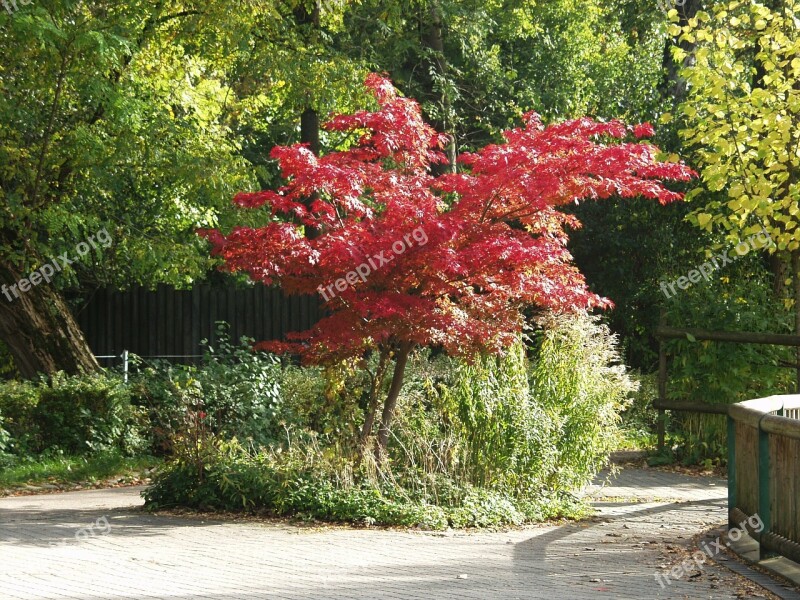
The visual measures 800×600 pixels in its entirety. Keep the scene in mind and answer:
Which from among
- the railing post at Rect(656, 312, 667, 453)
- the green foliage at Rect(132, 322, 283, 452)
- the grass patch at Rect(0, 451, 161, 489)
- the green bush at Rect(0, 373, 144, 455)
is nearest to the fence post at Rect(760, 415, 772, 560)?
the railing post at Rect(656, 312, 667, 453)

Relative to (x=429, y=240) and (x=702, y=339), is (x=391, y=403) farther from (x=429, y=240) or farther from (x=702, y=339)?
(x=702, y=339)

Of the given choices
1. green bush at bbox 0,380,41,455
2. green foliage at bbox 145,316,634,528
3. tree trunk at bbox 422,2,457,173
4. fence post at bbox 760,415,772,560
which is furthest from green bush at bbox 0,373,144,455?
tree trunk at bbox 422,2,457,173

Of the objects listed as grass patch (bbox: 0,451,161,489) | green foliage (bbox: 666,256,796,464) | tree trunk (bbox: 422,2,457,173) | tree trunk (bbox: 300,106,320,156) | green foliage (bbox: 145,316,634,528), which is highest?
tree trunk (bbox: 422,2,457,173)

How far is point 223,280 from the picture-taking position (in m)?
24.3

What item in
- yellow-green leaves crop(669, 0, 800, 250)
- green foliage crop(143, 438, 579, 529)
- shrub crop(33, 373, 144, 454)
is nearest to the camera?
green foliage crop(143, 438, 579, 529)

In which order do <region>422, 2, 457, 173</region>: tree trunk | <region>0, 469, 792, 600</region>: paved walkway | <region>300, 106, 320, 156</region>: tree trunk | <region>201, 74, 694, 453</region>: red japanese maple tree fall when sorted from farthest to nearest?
<region>422, 2, 457, 173</region>: tree trunk, <region>300, 106, 320, 156</region>: tree trunk, <region>201, 74, 694, 453</region>: red japanese maple tree, <region>0, 469, 792, 600</region>: paved walkway

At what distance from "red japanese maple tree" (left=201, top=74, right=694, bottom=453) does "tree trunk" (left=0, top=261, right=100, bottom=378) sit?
21.0 feet

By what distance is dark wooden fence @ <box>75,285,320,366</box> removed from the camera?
858 inches

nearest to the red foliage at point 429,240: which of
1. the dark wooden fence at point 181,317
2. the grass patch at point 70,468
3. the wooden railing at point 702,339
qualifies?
the wooden railing at point 702,339

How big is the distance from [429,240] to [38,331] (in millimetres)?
8392

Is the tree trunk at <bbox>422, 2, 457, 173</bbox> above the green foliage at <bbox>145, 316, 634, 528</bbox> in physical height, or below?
above

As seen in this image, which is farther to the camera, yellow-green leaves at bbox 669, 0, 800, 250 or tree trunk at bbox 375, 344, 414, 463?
tree trunk at bbox 375, 344, 414, 463

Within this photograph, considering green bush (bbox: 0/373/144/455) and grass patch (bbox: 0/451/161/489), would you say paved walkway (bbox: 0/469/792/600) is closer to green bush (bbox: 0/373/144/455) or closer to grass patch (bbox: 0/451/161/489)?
grass patch (bbox: 0/451/161/489)

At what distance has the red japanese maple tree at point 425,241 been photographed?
9891 millimetres
